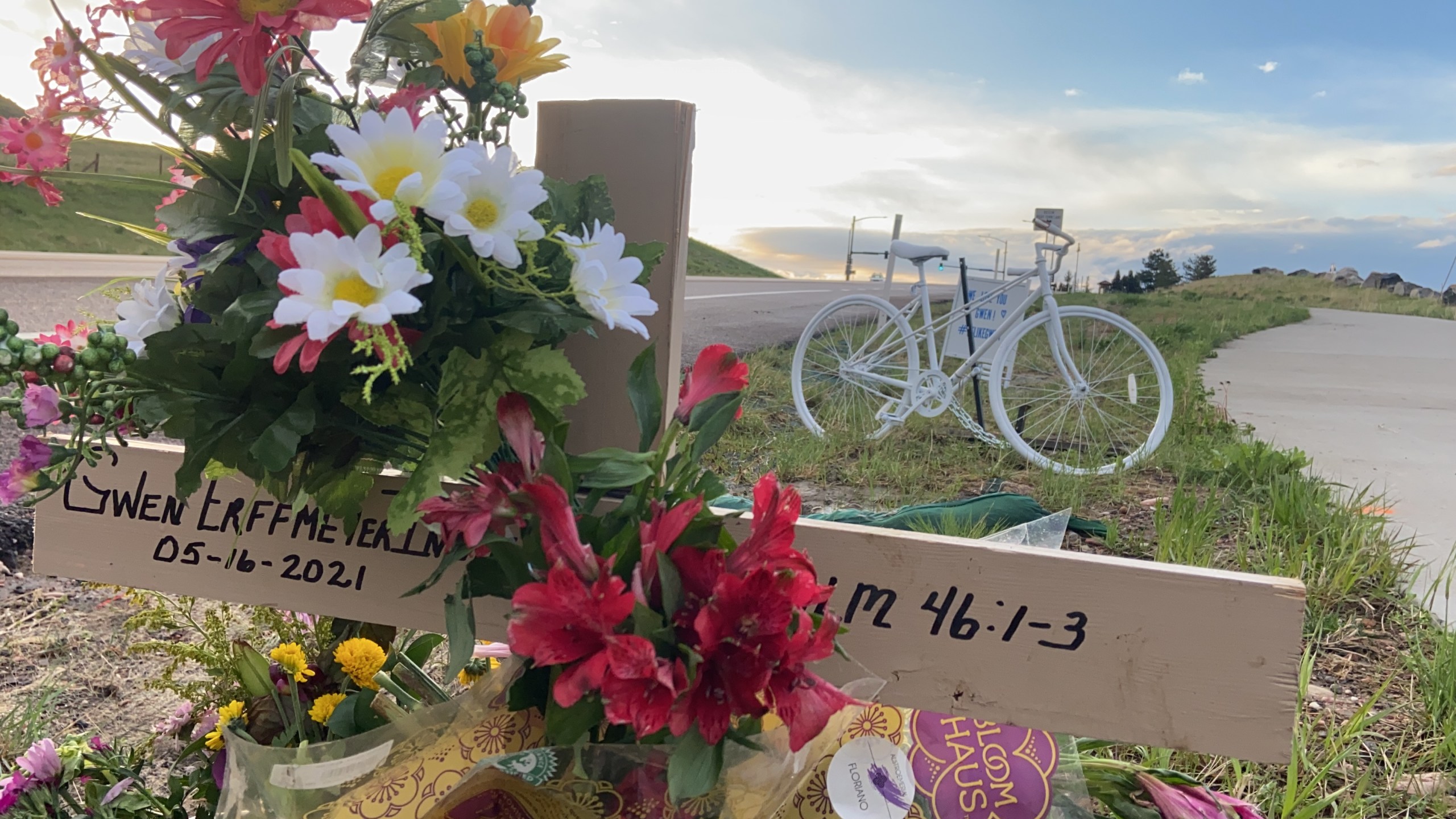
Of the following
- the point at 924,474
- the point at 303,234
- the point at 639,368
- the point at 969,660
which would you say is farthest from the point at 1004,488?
the point at 303,234

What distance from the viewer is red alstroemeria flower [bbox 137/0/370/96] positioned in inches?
18.3

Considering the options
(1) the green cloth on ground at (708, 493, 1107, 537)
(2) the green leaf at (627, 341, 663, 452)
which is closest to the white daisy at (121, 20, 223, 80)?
(2) the green leaf at (627, 341, 663, 452)

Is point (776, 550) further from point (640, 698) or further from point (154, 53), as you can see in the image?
point (154, 53)

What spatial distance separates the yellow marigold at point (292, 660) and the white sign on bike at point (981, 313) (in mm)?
2486

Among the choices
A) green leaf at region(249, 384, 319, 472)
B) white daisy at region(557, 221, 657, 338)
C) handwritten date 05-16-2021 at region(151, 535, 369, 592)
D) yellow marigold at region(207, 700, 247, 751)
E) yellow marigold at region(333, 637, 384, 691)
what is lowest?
yellow marigold at region(207, 700, 247, 751)

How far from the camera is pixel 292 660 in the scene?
818mm

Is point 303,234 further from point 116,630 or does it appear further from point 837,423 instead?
point 837,423

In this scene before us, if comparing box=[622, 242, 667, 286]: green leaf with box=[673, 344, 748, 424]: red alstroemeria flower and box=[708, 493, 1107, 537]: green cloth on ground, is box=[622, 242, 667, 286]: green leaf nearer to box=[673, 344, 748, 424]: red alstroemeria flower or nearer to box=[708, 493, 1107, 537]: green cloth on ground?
box=[673, 344, 748, 424]: red alstroemeria flower

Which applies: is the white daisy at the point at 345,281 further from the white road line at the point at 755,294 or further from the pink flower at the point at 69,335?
the white road line at the point at 755,294

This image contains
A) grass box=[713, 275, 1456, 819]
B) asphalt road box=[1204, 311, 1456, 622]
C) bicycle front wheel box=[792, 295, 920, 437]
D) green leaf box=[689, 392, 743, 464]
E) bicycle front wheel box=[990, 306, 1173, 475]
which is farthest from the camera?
bicycle front wheel box=[792, 295, 920, 437]

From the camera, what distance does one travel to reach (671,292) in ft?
2.31

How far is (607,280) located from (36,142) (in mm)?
462

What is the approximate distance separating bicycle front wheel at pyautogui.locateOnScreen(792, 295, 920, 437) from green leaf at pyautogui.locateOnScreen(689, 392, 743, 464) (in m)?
2.61

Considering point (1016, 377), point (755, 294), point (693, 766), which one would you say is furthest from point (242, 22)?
point (755, 294)
